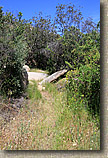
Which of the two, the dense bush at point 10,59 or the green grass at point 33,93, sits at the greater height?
the dense bush at point 10,59

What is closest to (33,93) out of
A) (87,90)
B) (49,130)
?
(87,90)

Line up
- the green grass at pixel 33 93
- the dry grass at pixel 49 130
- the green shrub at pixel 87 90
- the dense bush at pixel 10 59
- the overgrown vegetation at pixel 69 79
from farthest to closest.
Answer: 1. the green grass at pixel 33 93
2. the dense bush at pixel 10 59
3. the green shrub at pixel 87 90
4. the overgrown vegetation at pixel 69 79
5. the dry grass at pixel 49 130

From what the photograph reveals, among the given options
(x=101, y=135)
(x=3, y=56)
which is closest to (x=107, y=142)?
(x=101, y=135)

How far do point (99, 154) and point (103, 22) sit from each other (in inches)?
64.1

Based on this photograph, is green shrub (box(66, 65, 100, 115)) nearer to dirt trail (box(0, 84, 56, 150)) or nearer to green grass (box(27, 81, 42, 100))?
dirt trail (box(0, 84, 56, 150))

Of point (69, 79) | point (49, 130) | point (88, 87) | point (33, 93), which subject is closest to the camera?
point (49, 130)

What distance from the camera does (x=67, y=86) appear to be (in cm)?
359

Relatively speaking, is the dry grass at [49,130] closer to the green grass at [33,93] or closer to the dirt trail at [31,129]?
the dirt trail at [31,129]

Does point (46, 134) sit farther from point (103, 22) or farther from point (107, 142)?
point (103, 22)

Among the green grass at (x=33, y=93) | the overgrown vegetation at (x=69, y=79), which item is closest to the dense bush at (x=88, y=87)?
the overgrown vegetation at (x=69, y=79)

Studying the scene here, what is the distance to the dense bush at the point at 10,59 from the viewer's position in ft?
10.4

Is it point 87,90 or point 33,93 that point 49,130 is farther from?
point 33,93

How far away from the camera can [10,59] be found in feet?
10.8

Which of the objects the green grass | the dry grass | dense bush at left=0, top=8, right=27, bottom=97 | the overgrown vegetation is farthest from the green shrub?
dense bush at left=0, top=8, right=27, bottom=97
